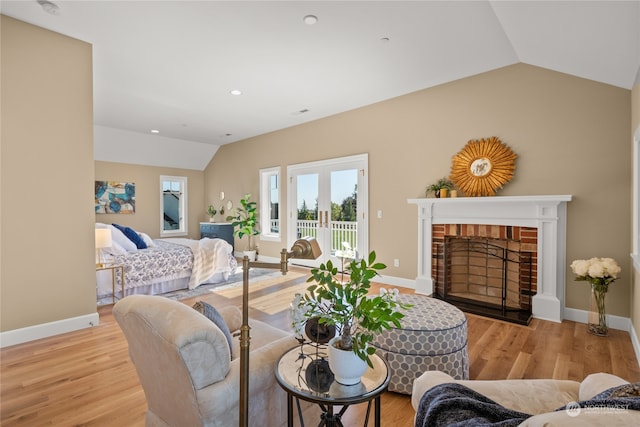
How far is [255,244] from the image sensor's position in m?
7.20

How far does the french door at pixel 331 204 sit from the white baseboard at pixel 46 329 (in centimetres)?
307

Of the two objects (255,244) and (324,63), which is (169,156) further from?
(324,63)

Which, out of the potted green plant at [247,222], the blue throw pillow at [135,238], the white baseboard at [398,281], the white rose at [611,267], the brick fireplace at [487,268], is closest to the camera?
the white rose at [611,267]

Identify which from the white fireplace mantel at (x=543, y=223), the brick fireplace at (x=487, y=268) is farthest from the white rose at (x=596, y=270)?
the brick fireplace at (x=487, y=268)

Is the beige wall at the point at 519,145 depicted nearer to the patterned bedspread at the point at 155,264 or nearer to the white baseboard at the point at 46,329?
the patterned bedspread at the point at 155,264

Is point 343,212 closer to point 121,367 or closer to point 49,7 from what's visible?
point 121,367

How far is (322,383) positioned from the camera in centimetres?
120

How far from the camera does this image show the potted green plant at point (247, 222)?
7004mm

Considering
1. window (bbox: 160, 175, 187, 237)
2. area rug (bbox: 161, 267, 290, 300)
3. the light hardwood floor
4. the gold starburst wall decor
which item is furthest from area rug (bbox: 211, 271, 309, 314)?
window (bbox: 160, 175, 187, 237)

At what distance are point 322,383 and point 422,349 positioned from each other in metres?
1.06

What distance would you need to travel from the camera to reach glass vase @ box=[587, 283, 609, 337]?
2938mm

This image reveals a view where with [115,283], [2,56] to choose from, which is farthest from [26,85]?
[115,283]

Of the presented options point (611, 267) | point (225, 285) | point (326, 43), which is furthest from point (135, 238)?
point (611, 267)

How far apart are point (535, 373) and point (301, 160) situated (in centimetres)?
482
